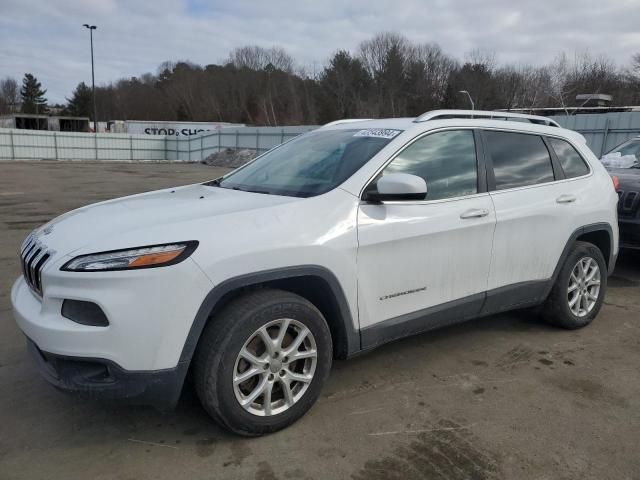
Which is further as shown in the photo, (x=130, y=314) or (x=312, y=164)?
(x=312, y=164)

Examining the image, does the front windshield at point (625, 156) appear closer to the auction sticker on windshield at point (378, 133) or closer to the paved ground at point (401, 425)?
the paved ground at point (401, 425)

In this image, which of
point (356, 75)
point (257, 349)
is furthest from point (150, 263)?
point (356, 75)

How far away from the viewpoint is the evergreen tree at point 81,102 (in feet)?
298

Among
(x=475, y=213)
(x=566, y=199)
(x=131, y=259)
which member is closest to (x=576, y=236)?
(x=566, y=199)

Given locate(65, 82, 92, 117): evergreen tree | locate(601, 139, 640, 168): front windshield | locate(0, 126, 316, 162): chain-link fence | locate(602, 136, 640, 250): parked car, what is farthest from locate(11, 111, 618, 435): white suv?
locate(65, 82, 92, 117): evergreen tree

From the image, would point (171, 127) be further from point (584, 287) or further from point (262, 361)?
point (262, 361)

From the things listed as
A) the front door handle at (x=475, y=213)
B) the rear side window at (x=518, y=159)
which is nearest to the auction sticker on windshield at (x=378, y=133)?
the front door handle at (x=475, y=213)

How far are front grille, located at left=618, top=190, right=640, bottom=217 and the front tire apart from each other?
183 inches

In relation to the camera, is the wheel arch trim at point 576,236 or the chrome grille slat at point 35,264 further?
the wheel arch trim at point 576,236

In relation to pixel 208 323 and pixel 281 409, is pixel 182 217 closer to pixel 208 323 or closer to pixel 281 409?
pixel 208 323

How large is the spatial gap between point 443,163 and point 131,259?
7.00ft

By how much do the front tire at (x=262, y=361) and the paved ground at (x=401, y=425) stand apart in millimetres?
171

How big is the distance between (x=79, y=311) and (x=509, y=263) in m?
2.85

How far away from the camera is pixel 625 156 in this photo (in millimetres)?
7352
